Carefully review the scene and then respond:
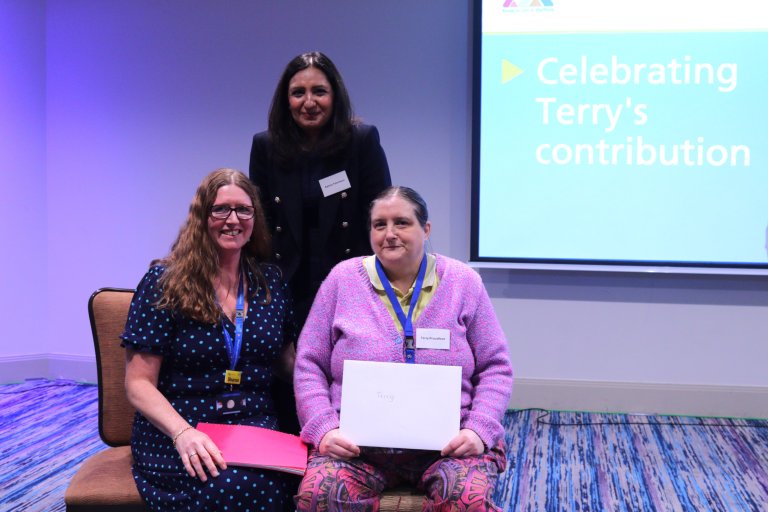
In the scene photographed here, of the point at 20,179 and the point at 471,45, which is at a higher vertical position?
the point at 471,45

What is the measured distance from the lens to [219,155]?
15.1ft

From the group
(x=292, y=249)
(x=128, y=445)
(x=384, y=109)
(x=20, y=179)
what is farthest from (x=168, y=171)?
Result: (x=128, y=445)

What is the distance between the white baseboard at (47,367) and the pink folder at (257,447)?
3044 millimetres

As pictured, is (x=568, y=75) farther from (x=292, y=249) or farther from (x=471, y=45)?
(x=292, y=249)

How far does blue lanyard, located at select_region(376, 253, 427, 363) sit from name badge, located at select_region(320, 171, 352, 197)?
16.4 inches

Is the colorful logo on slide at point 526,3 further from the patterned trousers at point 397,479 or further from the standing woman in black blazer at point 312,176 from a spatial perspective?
the patterned trousers at point 397,479

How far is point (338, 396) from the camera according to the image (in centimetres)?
208

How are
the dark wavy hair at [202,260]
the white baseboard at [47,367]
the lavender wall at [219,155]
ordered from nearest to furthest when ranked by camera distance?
the dark wavy hair at [202,260], the lavender wall at [219,155], the white baseboard at [47,367]

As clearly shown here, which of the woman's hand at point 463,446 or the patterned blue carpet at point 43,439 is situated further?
the patterned blue carpet at point 43,439

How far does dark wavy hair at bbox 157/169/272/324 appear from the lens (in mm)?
2029

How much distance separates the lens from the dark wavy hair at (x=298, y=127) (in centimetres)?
248

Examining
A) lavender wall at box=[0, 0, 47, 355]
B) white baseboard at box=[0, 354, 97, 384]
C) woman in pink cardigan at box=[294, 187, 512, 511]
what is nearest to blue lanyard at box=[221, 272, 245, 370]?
woman in pink cardigan at box=[294, 187, 512, 511]

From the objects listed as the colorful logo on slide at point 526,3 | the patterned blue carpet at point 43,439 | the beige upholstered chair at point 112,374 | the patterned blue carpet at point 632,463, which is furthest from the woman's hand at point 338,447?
the colorful logo on slide at point 526,3

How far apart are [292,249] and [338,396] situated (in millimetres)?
663
